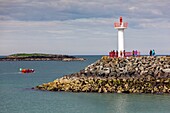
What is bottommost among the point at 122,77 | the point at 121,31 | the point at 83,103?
the point at 83,103

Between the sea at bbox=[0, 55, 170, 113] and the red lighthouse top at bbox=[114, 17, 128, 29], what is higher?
the red lighthouse top at bbox=[114, 17, 128, 29]

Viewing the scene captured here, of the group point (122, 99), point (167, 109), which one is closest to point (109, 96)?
point (122, 99)

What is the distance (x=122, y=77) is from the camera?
1810 inches

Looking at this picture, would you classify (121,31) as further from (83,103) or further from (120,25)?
(83,103)

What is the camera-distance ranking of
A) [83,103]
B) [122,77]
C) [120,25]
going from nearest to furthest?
[83,103]
[122,77]
[120,25]

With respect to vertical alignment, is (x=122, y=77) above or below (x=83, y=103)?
above

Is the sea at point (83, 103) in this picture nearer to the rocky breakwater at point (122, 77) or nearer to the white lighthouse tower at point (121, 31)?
the rocky breakwater at point (122, 77)

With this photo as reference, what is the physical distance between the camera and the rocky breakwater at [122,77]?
43.4m

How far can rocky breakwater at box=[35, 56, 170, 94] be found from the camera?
4341 cm

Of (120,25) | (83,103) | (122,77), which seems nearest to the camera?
(83,103)

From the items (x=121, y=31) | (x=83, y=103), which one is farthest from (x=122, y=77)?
(x=83, y=103)

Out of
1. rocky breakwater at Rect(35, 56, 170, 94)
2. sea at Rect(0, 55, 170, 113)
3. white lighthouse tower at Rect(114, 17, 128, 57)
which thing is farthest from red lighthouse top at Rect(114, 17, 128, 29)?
sea at Rect(0, 55, 170, 113)

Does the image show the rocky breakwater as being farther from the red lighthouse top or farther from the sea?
the red lighthouse top

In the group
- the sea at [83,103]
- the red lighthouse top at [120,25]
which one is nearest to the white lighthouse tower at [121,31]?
the red lighthouse top at [120,25]
